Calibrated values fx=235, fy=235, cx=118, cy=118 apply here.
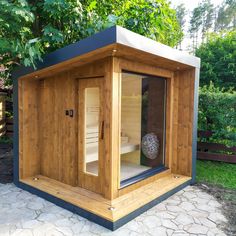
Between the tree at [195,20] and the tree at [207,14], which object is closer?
the tree at [207,14]

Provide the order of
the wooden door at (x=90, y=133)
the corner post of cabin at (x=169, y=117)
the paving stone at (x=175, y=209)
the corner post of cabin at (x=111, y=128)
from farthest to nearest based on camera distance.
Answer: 1. the corner post of cabin at (x=169, y=117)
2. the wooden door at (x=90, y=133)
3. the paving stone at (x=175, y=209)
4. the corner post of cabin at (x=111, y=128)

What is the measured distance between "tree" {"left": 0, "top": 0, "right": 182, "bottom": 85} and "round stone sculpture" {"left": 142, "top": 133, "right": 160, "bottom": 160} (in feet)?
7.25

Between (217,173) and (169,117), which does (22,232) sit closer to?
(169,117)

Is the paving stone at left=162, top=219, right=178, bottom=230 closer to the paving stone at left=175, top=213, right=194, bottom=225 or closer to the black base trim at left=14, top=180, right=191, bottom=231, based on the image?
the paving stone at left=175, top=213, right=194, bottom=225

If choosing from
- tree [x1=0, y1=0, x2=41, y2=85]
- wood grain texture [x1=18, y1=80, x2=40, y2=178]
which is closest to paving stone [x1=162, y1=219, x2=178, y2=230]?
wood grain texture [x1=18, y1=80, x2=40, y2=178]

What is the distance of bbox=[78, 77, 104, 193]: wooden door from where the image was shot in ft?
11.2

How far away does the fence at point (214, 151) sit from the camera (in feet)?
18.3

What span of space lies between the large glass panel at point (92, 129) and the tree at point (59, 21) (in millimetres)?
945

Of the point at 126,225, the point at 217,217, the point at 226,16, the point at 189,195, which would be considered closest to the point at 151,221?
the point at 126,225

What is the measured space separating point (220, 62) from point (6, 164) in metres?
9.10

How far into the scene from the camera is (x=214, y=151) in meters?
5.81

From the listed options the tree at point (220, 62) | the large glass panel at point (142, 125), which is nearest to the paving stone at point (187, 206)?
the large glass panel at point (142, 125)

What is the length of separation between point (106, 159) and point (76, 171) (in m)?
0.78

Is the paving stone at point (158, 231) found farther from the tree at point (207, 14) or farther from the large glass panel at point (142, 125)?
the tree at point (207, 14)
